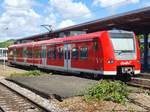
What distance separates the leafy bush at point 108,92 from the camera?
509 inches

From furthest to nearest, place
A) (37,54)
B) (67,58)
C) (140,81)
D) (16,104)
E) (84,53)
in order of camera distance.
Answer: (37,54) → (67,58) → (84,53) → (140,81) → (16,104)

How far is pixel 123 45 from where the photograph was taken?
21.7 metres

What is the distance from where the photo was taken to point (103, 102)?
12.5 m

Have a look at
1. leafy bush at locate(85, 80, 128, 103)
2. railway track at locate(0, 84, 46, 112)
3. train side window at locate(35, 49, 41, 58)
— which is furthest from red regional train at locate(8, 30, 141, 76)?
leafy bush at locate(85, 80, 128, 103)

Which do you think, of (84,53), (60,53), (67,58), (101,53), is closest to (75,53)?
(67,58)

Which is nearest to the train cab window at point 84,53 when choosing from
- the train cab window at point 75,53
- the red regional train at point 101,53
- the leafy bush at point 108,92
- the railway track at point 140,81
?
the red regional train at point 101,53

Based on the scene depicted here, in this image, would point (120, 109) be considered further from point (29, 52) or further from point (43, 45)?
point (29, 52)

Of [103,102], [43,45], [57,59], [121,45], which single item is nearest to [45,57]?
[43,45]

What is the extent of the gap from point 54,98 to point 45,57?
1786cm

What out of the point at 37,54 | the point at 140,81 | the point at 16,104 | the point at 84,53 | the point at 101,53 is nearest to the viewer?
the point at 16,104

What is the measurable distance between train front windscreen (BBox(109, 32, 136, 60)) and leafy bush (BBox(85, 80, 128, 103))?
733 centimetres

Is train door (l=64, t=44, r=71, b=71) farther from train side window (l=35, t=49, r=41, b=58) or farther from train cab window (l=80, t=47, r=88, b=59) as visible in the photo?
train side window (l=35, t=49, r=41, b=58)

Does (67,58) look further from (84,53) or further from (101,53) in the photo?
(101,53)

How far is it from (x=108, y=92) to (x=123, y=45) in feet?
27.5
